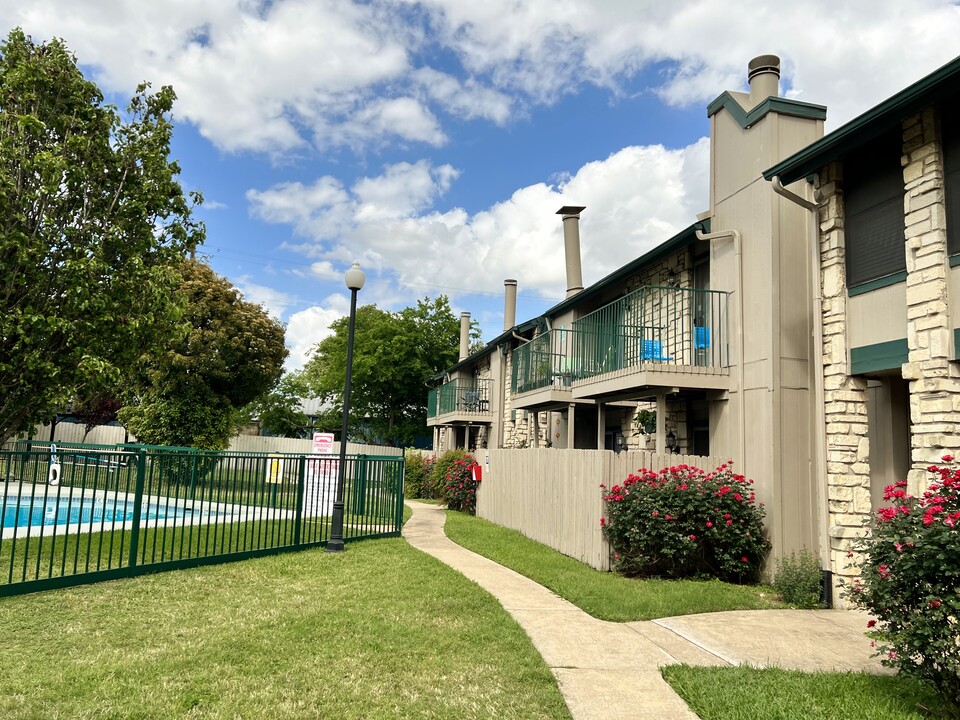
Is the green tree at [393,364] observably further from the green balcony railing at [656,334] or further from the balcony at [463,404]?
the green balcony railing at [656,334]

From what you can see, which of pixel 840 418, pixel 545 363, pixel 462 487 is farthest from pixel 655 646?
pixel 462 487

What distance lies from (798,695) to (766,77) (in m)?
9.17

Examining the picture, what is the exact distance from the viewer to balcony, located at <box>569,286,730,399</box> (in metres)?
10.3

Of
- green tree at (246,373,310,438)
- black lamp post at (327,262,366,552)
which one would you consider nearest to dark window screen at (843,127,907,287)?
black lamp post at (327,262,366,552)

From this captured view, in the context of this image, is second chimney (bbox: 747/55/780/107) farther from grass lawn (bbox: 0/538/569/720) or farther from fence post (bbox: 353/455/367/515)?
fence post (bbox: 353/455/367/515)

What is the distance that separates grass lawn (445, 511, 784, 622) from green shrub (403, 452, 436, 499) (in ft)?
49.4

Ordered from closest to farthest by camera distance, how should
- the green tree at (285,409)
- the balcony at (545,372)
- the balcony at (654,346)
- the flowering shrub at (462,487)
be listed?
the balcony at (654,346), the balcony at (545,372), the flowering shrub at (462,487), the green tree at (285,409)

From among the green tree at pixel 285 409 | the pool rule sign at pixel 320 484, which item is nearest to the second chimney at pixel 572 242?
the pool rule sign at pixel 320 484

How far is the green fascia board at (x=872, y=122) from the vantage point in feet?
21.6

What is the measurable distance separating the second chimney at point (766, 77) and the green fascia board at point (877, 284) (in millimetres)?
3872

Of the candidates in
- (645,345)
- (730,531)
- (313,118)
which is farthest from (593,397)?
(313,118)

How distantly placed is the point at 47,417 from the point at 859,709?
8443 mm

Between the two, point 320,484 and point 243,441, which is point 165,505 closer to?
point 320,484

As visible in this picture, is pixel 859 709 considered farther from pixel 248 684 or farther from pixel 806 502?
pixel 806 502
